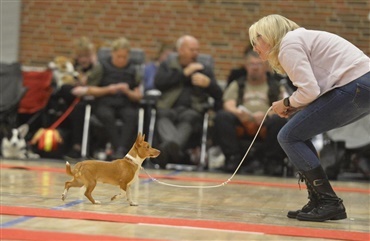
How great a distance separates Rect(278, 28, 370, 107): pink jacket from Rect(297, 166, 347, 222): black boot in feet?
1.37

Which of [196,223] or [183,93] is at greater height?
[183,93]

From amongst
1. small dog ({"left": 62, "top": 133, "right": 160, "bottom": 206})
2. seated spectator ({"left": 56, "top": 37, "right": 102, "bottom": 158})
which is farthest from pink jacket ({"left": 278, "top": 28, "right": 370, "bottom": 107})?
seated spectator ({"left": 56, "top": 37, "right": 102, "bottom": 158})

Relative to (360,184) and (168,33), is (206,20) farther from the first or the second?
(360,184)

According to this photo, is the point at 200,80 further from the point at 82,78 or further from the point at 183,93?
the point at 82,78

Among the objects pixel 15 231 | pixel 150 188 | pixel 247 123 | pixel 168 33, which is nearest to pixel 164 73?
pixel 247 123

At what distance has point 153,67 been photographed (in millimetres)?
9234

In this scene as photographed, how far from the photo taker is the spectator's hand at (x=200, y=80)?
26.9 feet

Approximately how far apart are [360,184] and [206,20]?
3718mm

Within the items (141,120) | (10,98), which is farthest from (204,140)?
(10,98)

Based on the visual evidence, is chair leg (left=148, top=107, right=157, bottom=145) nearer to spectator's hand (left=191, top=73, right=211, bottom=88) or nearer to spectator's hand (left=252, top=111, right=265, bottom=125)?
spectator's hand (left=191, top=73, right=211, bottom=88)

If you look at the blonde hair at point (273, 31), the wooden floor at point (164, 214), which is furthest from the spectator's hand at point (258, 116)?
the blonde hair at point (273, 31)

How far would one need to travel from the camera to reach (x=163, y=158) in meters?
7.46

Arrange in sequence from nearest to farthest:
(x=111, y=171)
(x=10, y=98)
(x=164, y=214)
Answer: (x=164, y=214) → (x=111, y=171) → (x=10, y=98)

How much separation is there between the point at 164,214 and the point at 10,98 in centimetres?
527
